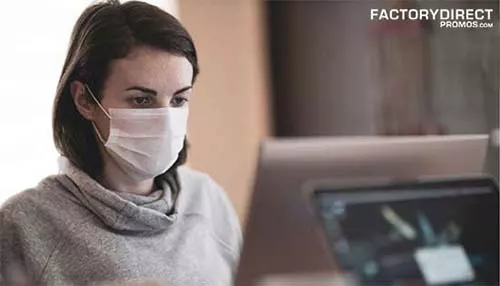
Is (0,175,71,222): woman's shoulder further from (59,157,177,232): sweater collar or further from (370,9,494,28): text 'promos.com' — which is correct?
(370,9,494,28): text 'promos.com'

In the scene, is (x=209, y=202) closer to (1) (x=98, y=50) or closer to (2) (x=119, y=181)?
(2) (x=119, y=181)

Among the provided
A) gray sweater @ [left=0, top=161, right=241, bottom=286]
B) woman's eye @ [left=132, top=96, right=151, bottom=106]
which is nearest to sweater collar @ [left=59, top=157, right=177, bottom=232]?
gray sweater @ [left=0, top=161, right=241, bottom=286]

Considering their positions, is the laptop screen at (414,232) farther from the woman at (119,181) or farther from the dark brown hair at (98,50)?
the dark brown hair at (98,50)

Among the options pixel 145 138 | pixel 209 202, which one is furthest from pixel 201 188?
pixel 145 138

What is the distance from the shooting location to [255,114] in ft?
3.23

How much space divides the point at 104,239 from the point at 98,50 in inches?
9.4

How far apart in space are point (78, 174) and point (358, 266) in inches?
15.3

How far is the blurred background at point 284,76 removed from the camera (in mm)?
958

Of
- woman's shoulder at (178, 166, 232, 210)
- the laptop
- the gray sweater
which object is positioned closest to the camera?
the laptop

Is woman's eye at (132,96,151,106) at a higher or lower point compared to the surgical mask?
higher

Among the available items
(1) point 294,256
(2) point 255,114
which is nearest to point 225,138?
(2) point 255,114

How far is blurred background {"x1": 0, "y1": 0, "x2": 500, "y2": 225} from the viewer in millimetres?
958

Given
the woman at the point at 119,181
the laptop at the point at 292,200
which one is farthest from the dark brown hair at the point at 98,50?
the laptop at the point at 292,200

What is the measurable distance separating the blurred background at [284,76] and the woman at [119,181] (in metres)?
0.04
